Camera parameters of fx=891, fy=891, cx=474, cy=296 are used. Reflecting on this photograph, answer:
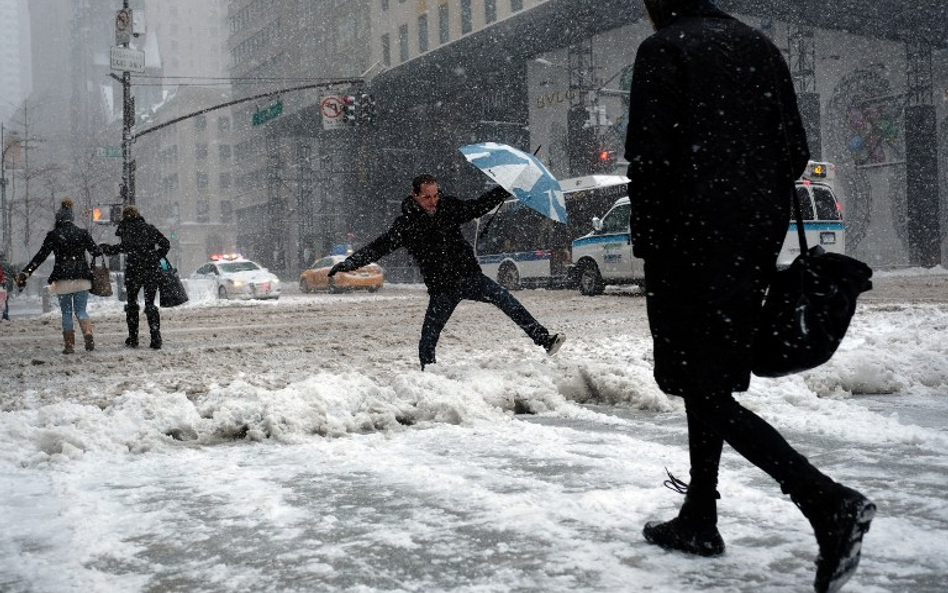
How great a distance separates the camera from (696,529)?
9.77 ft

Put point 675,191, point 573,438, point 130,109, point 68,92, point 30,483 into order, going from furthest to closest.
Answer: point 68,92, point 130,109, point 573,438, point 30,483, point 675,191

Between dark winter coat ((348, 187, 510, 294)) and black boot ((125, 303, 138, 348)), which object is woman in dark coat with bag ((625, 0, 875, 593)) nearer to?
dark winter coat ((348, 187, 510, 294))

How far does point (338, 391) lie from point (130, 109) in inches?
789

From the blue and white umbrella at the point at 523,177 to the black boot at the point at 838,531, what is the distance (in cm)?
427

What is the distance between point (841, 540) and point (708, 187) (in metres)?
1.12

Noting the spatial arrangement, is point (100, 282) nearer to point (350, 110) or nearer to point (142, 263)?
point (142, 263)

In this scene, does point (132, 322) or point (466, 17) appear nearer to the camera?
point (132, 322)

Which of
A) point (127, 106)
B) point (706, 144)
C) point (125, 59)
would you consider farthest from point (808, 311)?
point (127, 106)

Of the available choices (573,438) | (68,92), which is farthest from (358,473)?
(68,92)

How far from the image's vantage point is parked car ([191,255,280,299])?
2827 cm

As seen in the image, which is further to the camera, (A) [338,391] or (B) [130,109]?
(B) [130,109]

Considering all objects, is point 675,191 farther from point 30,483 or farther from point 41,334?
point 41,334

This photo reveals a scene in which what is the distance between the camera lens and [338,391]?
19.1 ft

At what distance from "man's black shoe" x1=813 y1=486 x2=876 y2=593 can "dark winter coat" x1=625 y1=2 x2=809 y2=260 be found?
33.2 inches
